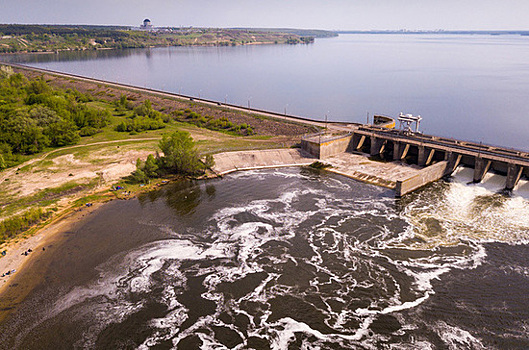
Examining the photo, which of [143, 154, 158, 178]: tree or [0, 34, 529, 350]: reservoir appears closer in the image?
[0, 34, 529, 350]: reservoir

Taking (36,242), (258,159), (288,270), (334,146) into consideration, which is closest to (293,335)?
(288,270)

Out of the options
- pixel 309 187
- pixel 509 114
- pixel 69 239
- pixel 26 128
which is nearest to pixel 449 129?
pixel 509 114

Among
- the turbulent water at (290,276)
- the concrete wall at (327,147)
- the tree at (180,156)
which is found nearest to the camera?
the turbulent water at (290,276)

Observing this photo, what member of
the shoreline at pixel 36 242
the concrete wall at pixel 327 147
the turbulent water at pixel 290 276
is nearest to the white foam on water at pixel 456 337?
the turbulent water at pixel 290 276

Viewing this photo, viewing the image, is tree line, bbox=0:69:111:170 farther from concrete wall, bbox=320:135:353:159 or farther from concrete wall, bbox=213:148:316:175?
concrete wall, bbox=320:135:353:159

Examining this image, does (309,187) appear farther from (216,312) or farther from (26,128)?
(26,128)

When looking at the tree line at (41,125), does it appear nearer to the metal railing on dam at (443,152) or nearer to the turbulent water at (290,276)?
the turbulent water at (290,276)

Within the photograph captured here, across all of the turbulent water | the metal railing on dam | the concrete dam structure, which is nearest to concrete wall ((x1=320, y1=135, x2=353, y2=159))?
the concrete dam structure
